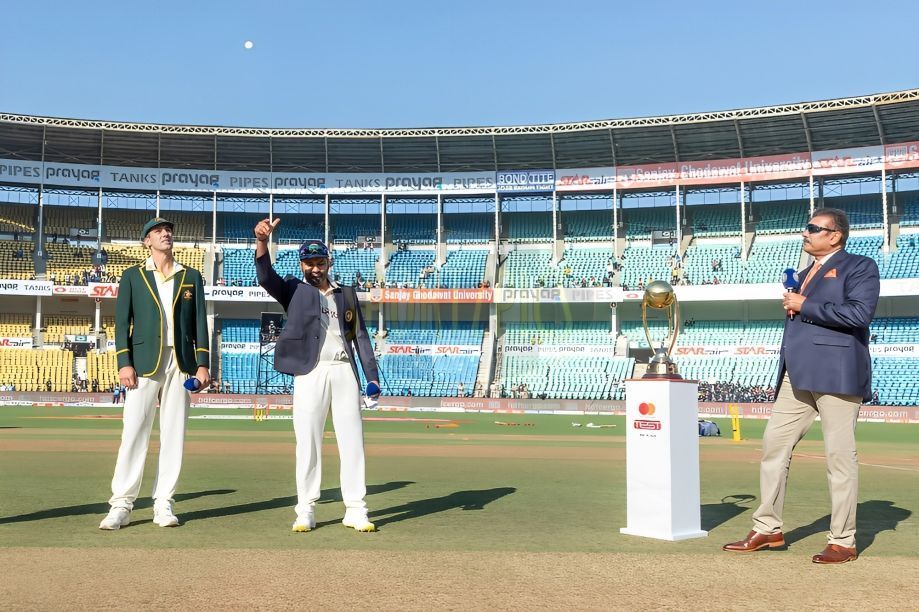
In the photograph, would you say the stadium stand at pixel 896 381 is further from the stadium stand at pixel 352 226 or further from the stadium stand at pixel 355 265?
the stadium stand at pixel 352 226

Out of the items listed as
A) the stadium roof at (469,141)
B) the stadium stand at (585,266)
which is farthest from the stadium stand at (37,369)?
the stadium stand at (585,266)

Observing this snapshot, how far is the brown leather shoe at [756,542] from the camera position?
6137 mm

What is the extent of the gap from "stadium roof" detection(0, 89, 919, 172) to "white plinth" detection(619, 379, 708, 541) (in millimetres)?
43202

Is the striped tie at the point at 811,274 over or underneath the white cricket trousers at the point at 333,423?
over

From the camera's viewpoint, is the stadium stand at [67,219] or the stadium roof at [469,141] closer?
the stadium roof at [469,141]

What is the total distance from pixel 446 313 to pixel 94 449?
37.4m

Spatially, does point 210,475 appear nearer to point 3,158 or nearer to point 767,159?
point 767,159

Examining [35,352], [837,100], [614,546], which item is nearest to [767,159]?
[837,100]

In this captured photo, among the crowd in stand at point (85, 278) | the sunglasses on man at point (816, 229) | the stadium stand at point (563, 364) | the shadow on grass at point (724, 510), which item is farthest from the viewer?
the crowd in stand at point (85, 278)

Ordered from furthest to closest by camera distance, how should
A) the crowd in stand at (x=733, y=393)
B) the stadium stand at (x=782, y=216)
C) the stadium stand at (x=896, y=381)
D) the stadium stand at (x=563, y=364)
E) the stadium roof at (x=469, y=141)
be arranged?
the stadium stand at (x=782, y=216)
the stadium roof at (x=469, y=141)
the stadium stand at (x=563, y=364)
the crowd in stand at (x=733, y=393)
the stadium stand at (x=896, y=381)

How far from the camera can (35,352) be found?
4809 centimetres

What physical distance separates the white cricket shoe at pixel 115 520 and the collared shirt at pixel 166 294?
1397mm

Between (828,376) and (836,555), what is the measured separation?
1.20m

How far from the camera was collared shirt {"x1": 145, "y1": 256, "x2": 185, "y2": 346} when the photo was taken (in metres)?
7.50
